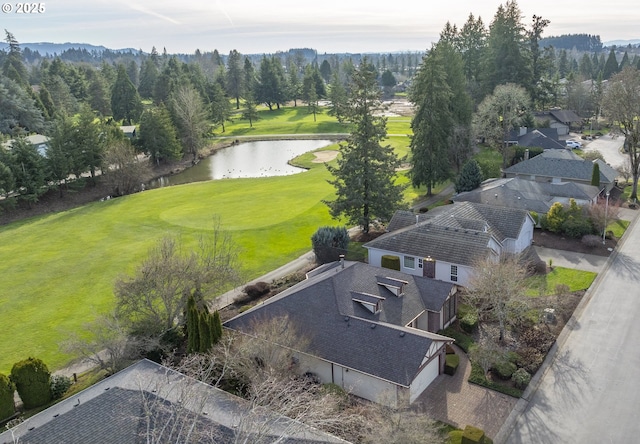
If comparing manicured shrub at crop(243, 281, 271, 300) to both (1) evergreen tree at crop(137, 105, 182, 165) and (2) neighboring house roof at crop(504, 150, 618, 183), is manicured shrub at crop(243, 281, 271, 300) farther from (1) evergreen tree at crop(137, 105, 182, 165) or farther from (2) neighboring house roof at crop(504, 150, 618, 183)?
(1) evergreen tree at crop(137, 105, 182, 165)

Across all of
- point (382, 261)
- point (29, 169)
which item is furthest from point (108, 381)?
point (29, 169)

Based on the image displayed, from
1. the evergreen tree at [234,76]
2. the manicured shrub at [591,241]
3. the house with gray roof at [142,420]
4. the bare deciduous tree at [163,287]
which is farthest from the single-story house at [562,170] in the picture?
the evergreen tree at [234,76]

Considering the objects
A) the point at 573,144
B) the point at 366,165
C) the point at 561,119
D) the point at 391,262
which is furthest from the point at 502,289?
the point at 561,119

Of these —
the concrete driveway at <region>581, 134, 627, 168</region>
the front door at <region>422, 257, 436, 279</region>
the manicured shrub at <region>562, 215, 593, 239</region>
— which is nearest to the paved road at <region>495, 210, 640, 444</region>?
the front door at <region>422, 257, 436, 279</region>

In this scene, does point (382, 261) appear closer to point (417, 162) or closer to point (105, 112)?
point (417, 162)

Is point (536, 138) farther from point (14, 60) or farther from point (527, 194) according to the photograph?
point (14, 60)

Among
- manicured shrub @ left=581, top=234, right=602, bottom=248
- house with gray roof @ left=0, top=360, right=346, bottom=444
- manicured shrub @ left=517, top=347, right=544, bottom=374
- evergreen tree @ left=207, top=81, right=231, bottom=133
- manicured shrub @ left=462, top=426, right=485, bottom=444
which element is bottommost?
manicured shrub @ left=517, top=347, right=544, bottom=374

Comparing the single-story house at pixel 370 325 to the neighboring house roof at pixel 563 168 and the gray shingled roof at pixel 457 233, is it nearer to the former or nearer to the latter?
the gray shingled roof at pixel 457 233
